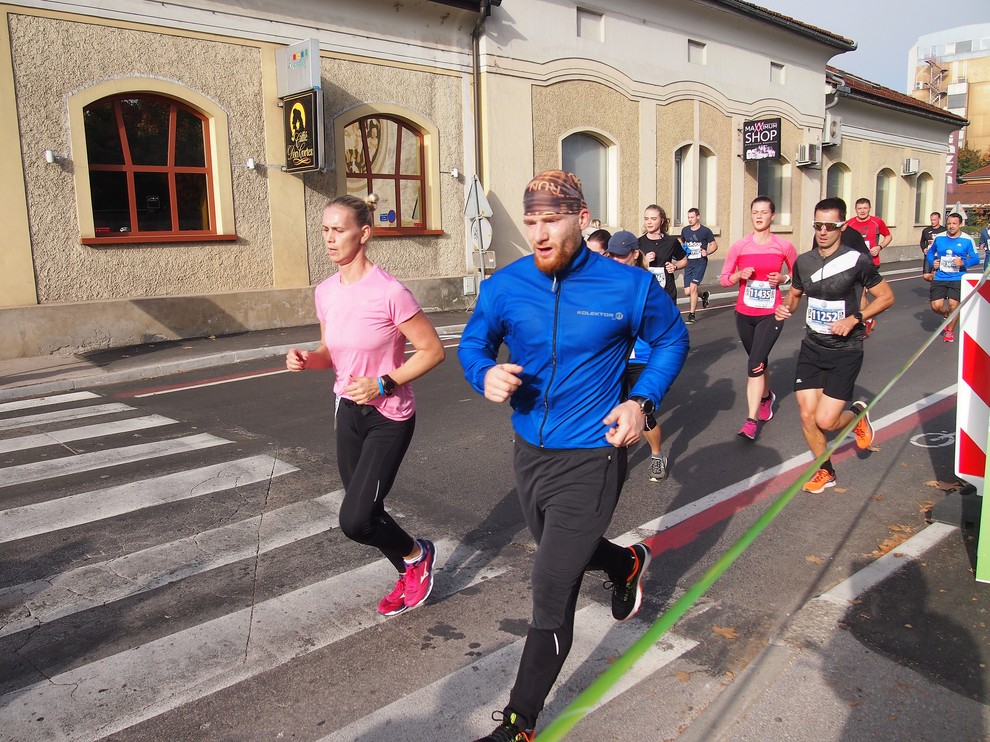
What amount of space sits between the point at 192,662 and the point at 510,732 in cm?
161

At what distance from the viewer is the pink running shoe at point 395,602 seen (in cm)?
389

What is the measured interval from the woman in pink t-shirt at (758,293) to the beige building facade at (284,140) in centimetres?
919

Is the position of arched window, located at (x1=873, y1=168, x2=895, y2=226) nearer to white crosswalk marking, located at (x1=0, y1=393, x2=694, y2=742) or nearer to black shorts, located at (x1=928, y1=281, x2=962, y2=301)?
black shorts, located at (x1=928, y1=281, x2=962, y2=301)

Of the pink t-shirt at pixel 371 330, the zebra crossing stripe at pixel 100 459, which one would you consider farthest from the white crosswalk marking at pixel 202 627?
the pink t-shirt at pixel 371 330

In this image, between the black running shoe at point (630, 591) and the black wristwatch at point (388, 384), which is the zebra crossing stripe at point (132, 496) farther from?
the black running shoe at point (630, 591)

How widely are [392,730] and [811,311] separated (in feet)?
14.1

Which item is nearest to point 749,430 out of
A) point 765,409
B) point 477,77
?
point 765,409

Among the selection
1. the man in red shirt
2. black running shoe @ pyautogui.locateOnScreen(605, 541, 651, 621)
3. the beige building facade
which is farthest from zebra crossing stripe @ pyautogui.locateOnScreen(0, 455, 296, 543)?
the man in red shirt

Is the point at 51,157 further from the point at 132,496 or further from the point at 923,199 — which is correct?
the point at 923,199

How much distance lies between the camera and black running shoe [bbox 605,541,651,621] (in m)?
3.58

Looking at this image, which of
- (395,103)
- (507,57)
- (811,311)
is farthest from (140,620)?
(507,57)

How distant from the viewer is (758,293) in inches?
284

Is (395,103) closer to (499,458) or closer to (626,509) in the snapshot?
(499,458)

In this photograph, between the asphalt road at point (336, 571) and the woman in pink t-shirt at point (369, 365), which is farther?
the woman in pink t-shirt at point (369, 365)
